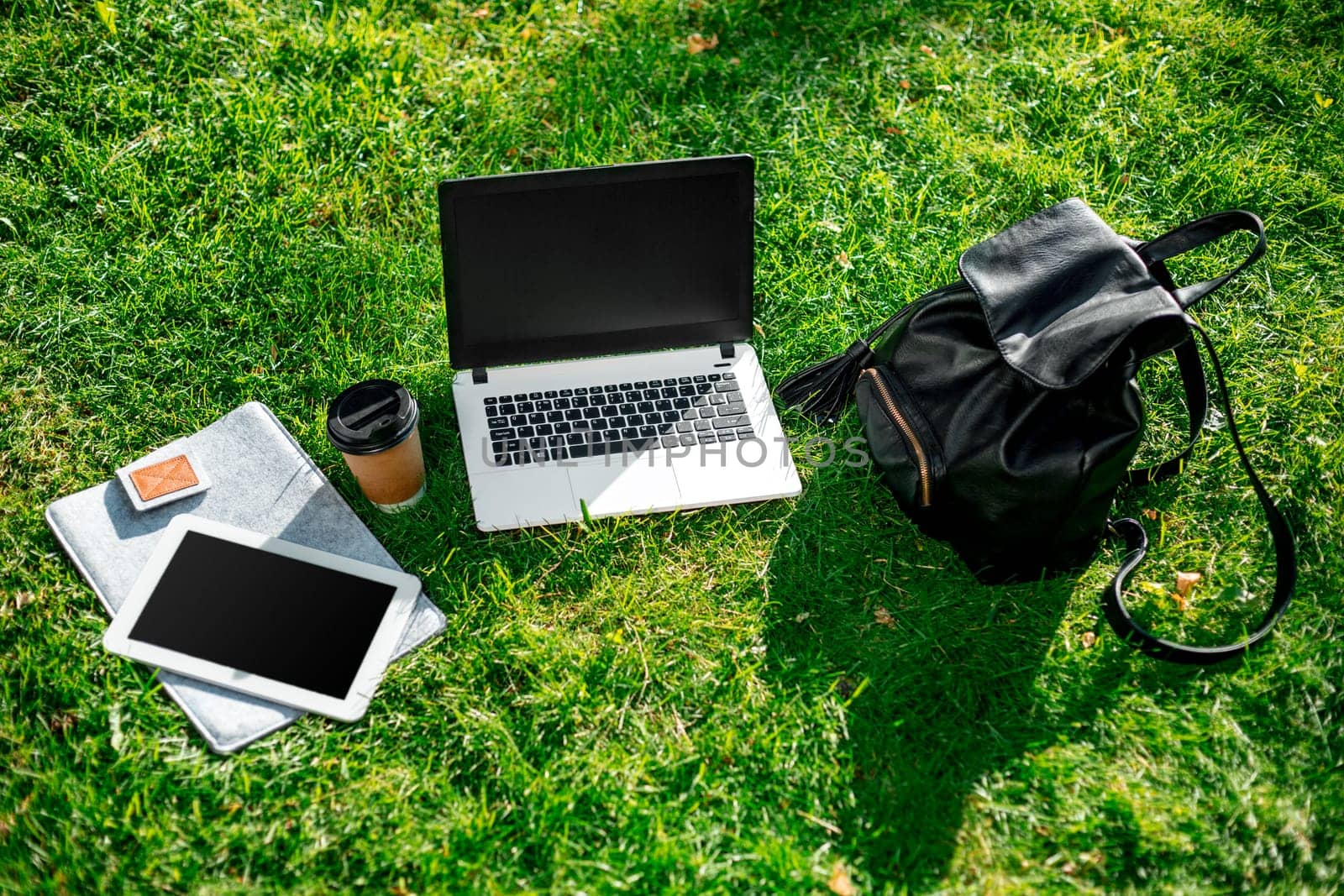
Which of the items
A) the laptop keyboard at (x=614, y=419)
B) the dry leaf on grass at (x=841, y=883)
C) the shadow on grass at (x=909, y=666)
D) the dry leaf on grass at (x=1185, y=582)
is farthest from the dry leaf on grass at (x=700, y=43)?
the dry leaf on grass at (x=841, y=883)

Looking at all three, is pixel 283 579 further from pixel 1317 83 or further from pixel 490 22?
pixel 1317 83

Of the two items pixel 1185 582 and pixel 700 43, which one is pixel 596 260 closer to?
pixel 700 43

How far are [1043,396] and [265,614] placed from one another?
2003mm

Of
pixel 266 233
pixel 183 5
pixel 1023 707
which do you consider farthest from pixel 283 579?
pixel 183 5

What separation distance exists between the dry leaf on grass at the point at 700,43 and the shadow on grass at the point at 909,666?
203cm

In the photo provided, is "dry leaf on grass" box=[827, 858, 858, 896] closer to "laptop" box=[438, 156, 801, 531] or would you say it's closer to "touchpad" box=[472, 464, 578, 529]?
"laptop" box=[438, 156, 801, 531]

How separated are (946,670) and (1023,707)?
21 cm

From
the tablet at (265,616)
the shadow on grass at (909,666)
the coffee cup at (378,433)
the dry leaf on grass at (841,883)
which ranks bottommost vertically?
the dry leaf on grass at (841,883)

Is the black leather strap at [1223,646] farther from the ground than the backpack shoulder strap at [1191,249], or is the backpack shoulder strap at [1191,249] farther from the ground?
the backpack shoulder strap at [1191,249]

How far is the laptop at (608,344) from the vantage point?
2.66m

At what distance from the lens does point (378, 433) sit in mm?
2510

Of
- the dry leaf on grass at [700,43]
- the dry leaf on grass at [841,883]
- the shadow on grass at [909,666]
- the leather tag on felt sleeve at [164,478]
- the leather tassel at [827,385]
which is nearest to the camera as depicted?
the dry leaf on grass at [841,883]

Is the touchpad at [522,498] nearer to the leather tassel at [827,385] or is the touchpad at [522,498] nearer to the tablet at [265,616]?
the tablet at [265,616]

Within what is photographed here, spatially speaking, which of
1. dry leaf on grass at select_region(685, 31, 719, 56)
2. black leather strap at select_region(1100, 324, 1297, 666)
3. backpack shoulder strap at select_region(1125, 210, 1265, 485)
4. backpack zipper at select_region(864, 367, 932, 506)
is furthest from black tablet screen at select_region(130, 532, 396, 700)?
dry leaf on grass at select_region(685, 31, 719, 56)
